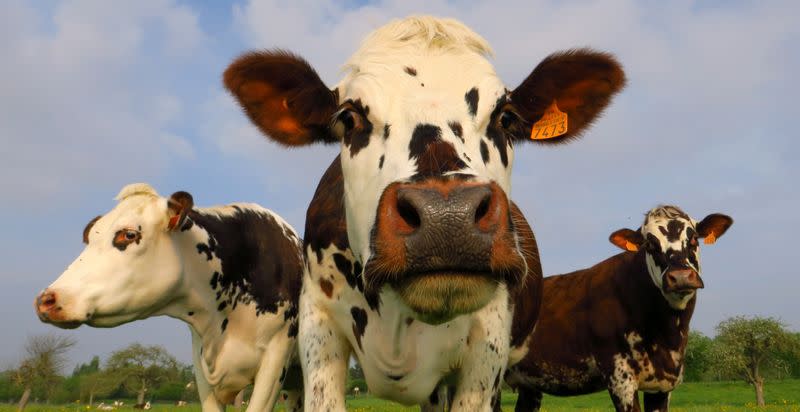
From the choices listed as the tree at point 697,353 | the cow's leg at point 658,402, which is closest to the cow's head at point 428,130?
the cow's leg at point 658,402

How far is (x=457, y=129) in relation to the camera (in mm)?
3107

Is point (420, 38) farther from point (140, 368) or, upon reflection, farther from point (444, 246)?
point (140, 368)

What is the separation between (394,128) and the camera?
125 inches

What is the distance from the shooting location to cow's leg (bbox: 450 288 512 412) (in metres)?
3.78

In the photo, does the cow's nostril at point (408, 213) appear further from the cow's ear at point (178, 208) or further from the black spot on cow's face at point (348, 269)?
the cow's ear at point (178, 208)

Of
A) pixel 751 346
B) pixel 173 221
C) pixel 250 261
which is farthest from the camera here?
pixel 751 346

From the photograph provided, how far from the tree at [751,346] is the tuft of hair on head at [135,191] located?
50.9 meters

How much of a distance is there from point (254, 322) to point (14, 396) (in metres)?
81.6

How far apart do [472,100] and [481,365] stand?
155 cm

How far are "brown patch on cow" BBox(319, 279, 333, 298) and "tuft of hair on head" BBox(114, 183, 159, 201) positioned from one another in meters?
3.50

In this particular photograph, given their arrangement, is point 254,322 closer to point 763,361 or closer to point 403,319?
point 403,319

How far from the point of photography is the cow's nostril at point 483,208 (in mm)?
2541

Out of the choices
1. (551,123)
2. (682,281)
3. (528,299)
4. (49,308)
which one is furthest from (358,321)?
(682,281)

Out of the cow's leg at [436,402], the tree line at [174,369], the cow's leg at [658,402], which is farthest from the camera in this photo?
the tree line at [174,369]
